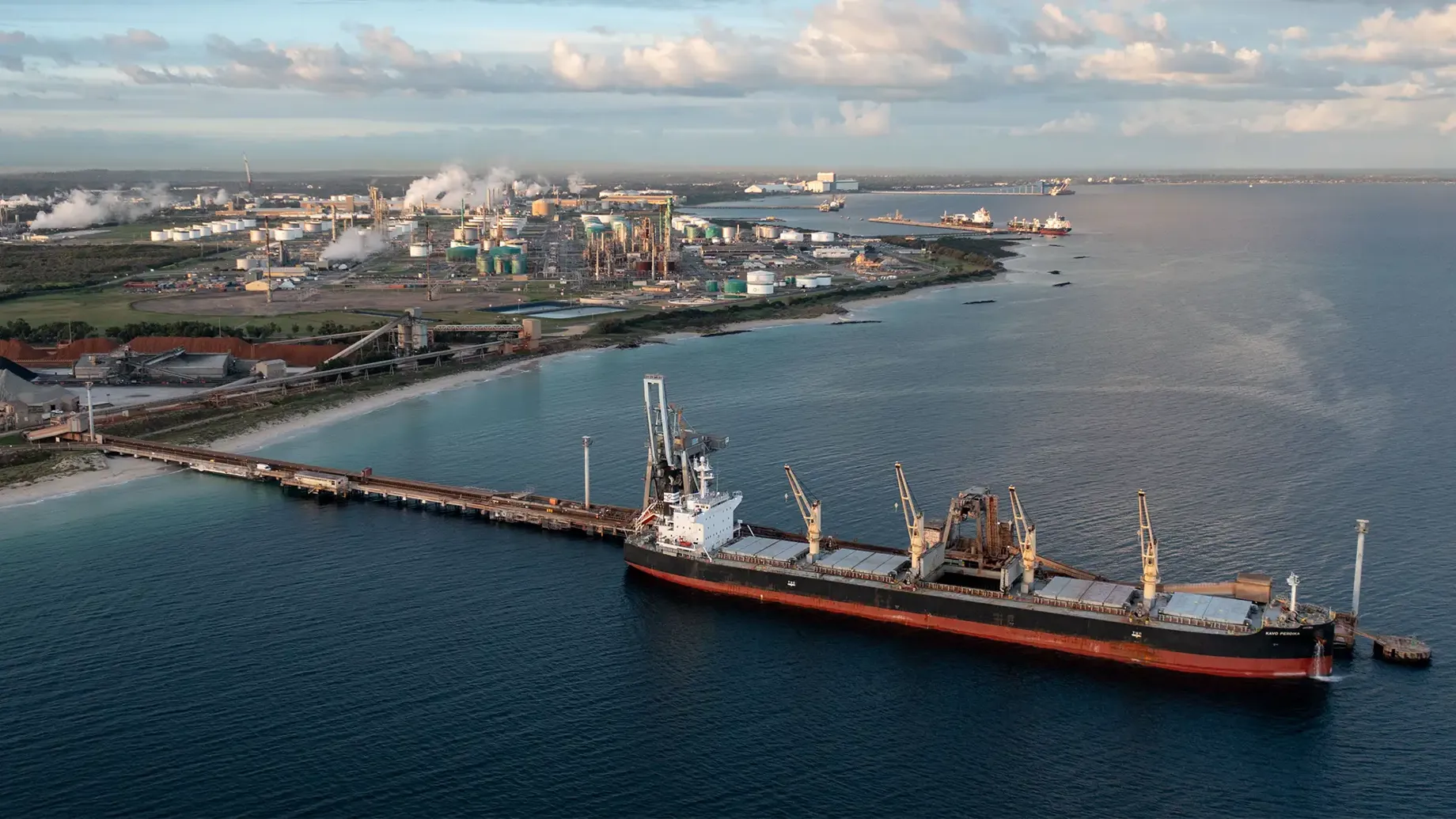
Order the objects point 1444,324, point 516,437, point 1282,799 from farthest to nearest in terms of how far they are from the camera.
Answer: point 1444,324
point 516,437
point 1282,799

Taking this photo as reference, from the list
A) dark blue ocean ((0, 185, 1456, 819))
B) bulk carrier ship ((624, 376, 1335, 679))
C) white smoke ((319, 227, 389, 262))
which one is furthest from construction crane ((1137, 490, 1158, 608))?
white smoke ((319, 227, 389, 262))

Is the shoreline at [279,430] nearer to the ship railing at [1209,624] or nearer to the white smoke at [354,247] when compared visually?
the ship railing at [1209,624]

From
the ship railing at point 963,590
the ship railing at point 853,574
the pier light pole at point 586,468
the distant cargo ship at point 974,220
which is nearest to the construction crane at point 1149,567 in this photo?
the ship railing at point 963,590

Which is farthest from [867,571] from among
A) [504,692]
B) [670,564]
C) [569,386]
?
[569,386]

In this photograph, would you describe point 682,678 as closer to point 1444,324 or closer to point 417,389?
point 417,389

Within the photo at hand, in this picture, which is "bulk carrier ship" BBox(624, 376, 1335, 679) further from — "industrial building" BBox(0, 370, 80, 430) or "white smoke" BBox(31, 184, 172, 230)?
"white smoke" BBox(31, 184, 172, 230)

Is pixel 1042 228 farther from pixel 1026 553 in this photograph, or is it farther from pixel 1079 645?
pixel 1079 645
